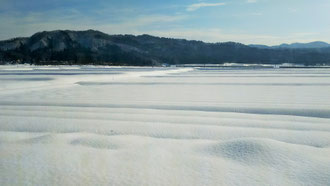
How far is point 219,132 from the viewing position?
13.1ft

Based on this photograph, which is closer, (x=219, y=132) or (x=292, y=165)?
(x=292, y=165)

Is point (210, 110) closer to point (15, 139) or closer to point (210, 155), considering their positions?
point (210, 155)

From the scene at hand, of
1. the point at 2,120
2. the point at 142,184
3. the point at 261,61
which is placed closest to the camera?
the point at 142,184

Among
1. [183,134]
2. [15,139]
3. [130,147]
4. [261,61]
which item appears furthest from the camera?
[261,61]

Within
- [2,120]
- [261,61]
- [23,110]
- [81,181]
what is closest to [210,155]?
[81,181]

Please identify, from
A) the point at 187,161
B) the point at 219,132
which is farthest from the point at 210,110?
the point at 187,161

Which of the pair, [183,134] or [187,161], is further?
[183,134]

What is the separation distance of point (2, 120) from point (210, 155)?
374 centimetres

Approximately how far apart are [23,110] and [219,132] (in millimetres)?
4119

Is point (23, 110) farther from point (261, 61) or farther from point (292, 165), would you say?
point (261, 61)

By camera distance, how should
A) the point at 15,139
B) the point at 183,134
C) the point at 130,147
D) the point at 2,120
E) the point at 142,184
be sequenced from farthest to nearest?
the point at 2,120 → the point at 183,134 → the point at 15,139 → the point at 130,147 → the point at 142,184

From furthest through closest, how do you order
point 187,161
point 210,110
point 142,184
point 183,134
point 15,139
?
point 210,110, point 183,134, point 15,139, point 187,161, point 142,184

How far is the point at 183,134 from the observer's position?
391 cm

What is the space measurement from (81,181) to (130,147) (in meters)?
0.97
